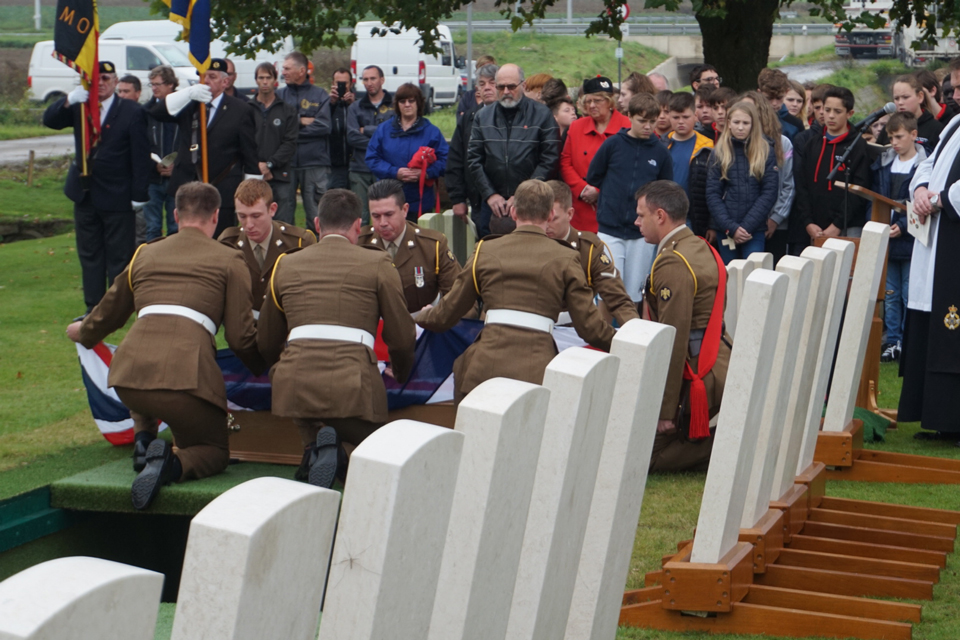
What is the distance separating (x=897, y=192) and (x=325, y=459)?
16.3 ft

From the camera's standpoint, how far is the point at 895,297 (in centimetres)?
841

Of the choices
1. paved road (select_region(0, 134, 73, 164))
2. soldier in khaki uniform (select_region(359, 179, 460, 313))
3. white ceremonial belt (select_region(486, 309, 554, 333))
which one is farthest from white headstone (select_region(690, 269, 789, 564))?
paved road (select_region(0, 134, 73, 164))

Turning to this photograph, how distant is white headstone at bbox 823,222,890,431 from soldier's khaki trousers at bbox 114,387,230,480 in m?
2.83

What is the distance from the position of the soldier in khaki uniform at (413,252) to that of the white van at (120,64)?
63.7 feet

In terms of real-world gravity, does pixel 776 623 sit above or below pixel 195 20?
below

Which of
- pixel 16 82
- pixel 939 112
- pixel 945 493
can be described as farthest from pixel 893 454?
pixel 16 82

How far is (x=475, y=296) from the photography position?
5.53 m

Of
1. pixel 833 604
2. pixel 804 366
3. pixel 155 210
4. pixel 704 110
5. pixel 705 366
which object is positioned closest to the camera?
pixel 833 604

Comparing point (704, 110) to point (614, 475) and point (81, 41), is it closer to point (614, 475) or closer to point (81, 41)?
point (81, 41)

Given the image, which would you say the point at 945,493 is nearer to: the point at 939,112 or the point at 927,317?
the point at 927,317

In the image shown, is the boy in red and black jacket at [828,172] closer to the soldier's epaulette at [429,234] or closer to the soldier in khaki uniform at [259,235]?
the soldier's epaulette at [429,234]

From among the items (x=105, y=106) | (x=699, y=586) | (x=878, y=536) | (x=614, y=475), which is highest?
(x=614, y=475)

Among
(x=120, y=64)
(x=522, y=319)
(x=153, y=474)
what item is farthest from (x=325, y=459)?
(x=120, y=64)

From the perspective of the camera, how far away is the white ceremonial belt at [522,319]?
212 inches
